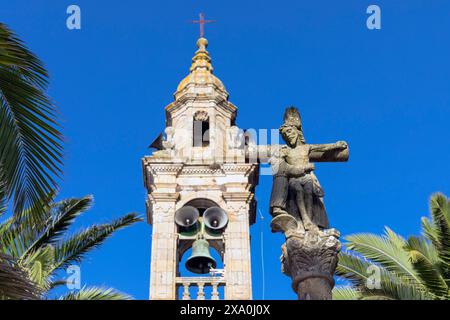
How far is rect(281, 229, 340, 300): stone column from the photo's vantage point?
10.6 metres

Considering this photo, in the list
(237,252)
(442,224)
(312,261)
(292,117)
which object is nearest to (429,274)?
(442,224)

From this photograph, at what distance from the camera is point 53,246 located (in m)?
19.4

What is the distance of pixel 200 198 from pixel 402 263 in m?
12.1

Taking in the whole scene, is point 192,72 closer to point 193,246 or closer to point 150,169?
point 150,169

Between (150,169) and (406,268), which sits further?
(150,169)

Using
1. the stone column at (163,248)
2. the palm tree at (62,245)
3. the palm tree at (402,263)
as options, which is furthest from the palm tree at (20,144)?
the stone column at (163,248)

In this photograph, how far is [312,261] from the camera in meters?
10.7

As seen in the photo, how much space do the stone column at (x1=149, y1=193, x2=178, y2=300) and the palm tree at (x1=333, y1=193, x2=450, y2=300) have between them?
8660 mm

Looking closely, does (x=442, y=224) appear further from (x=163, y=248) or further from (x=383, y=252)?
(x=163, y=248)

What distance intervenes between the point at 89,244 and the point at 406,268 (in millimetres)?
7131

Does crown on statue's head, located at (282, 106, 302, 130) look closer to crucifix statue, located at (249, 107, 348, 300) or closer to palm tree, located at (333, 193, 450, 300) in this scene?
crucifix statue, located at (249, 107, 348, 300)

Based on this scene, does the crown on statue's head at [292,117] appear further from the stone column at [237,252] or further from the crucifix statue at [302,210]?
the stone column at [237,252]
